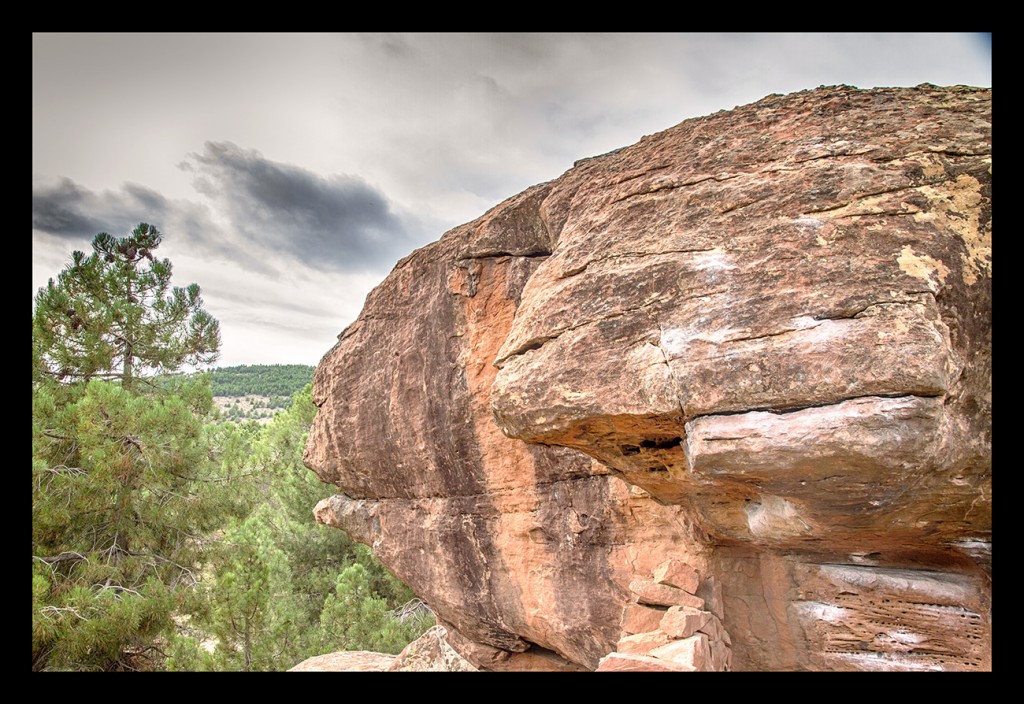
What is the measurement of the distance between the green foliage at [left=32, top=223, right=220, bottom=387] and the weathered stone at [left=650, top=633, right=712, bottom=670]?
422 inches

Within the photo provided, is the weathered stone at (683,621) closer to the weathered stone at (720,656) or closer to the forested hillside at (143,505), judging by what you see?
the weathered stone at (720,656)

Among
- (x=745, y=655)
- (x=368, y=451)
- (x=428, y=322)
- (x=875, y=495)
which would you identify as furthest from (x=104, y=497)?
(x=875, y=495)

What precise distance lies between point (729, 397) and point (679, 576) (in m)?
2.60

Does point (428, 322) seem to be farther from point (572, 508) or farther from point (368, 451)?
point (572, 508)

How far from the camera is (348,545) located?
50.8 feet

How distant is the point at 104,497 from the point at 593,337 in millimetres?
9078

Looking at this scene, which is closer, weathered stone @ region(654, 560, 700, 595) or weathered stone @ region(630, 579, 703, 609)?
weathered stone @ region(630, 579, 703, 609)

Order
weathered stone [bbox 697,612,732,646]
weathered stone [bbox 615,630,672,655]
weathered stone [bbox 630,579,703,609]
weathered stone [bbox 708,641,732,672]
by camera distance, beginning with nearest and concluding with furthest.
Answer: weathered stone [bbox 615,630,672,655]
weathered stone [bbox 708,641,732,672]
weathered stone [bbox 697,612,732,646]
weathered stone [bbox 630,579,703,609]

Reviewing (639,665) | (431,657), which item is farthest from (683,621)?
(431,657)

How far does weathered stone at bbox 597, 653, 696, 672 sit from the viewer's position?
3918 mm

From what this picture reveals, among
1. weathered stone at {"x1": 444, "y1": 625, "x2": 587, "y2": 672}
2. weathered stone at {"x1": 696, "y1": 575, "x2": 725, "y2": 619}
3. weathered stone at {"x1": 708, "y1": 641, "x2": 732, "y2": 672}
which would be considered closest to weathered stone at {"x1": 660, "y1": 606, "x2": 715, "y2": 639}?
weathered stone at {"x1": 708, "y1": 641, "x2": 732, "y2": 672}

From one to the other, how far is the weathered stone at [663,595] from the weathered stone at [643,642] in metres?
0.55

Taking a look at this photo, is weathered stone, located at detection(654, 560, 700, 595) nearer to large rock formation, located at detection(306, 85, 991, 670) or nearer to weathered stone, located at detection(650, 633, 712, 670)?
large rock formation, located at detection(306, 85, 991, 670)

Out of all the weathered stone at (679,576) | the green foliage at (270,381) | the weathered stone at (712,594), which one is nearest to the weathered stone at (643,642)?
the weathered stone at (679,576)
